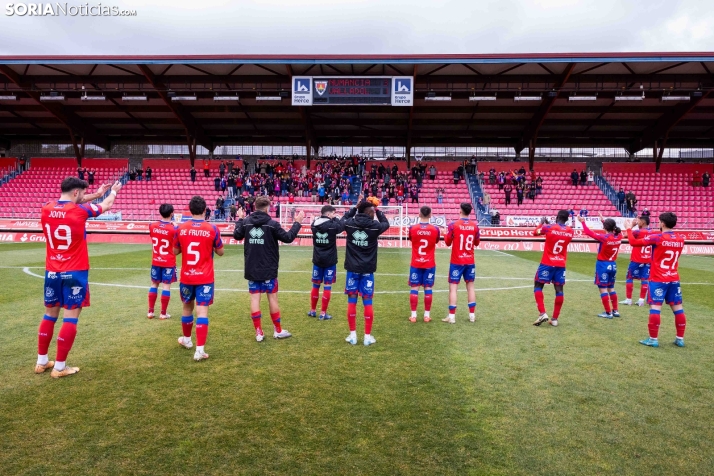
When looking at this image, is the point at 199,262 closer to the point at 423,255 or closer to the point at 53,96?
the point at 423,255

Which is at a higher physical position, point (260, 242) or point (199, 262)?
point (260, 242)

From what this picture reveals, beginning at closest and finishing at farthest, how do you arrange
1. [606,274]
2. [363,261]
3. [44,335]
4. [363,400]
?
[363,400] → [44,335] → [363,261] → [606,274]

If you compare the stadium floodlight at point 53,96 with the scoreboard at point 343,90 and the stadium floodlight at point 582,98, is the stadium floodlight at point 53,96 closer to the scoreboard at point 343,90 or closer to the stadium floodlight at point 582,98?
the scoreboard at point 343,90

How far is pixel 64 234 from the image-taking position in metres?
5.69

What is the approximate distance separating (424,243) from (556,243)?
2510 mm

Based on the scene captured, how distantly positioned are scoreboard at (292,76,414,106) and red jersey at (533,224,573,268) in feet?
71.3

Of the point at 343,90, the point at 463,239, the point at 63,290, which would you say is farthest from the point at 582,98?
the point at 63,290

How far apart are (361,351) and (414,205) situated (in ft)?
91.8

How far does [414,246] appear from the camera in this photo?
8.91 m

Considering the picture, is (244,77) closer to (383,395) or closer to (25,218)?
(25,218)

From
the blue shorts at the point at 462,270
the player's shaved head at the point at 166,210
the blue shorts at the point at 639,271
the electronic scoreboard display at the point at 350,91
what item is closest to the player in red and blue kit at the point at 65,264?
the player's shaved head at the point at 166,210

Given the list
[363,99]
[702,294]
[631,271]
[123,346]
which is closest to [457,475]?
[123,346]

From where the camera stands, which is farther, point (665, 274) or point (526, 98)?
point (526, 98)

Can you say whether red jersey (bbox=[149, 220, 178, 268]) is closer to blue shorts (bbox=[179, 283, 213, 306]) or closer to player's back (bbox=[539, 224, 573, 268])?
blue shorts (bbox=[179, 283, 213, 306])
